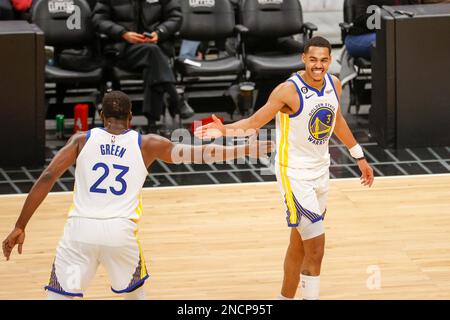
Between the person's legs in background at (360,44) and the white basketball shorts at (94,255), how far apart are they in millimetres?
6471

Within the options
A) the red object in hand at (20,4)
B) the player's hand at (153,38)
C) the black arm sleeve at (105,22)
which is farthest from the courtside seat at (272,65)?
the red object in hand at (20,4)

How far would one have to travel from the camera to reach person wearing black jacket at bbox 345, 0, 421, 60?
476 inches

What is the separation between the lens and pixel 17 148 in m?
10.6

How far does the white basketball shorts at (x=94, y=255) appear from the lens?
6.05 metres

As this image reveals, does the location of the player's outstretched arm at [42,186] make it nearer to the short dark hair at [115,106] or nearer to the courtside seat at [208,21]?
the short dark hair at [115,106]

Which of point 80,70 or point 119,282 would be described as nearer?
point 119,282

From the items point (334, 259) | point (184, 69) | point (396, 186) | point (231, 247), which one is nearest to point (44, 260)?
point (231, 247)

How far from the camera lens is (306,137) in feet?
22.8

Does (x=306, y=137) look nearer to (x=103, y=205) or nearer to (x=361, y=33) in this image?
(x=103, y=205)

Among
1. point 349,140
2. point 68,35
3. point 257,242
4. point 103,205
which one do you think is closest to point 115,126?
point 103,205

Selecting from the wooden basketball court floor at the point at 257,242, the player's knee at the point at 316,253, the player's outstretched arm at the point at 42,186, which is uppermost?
the player's outstretched arm at the point at 42,186
